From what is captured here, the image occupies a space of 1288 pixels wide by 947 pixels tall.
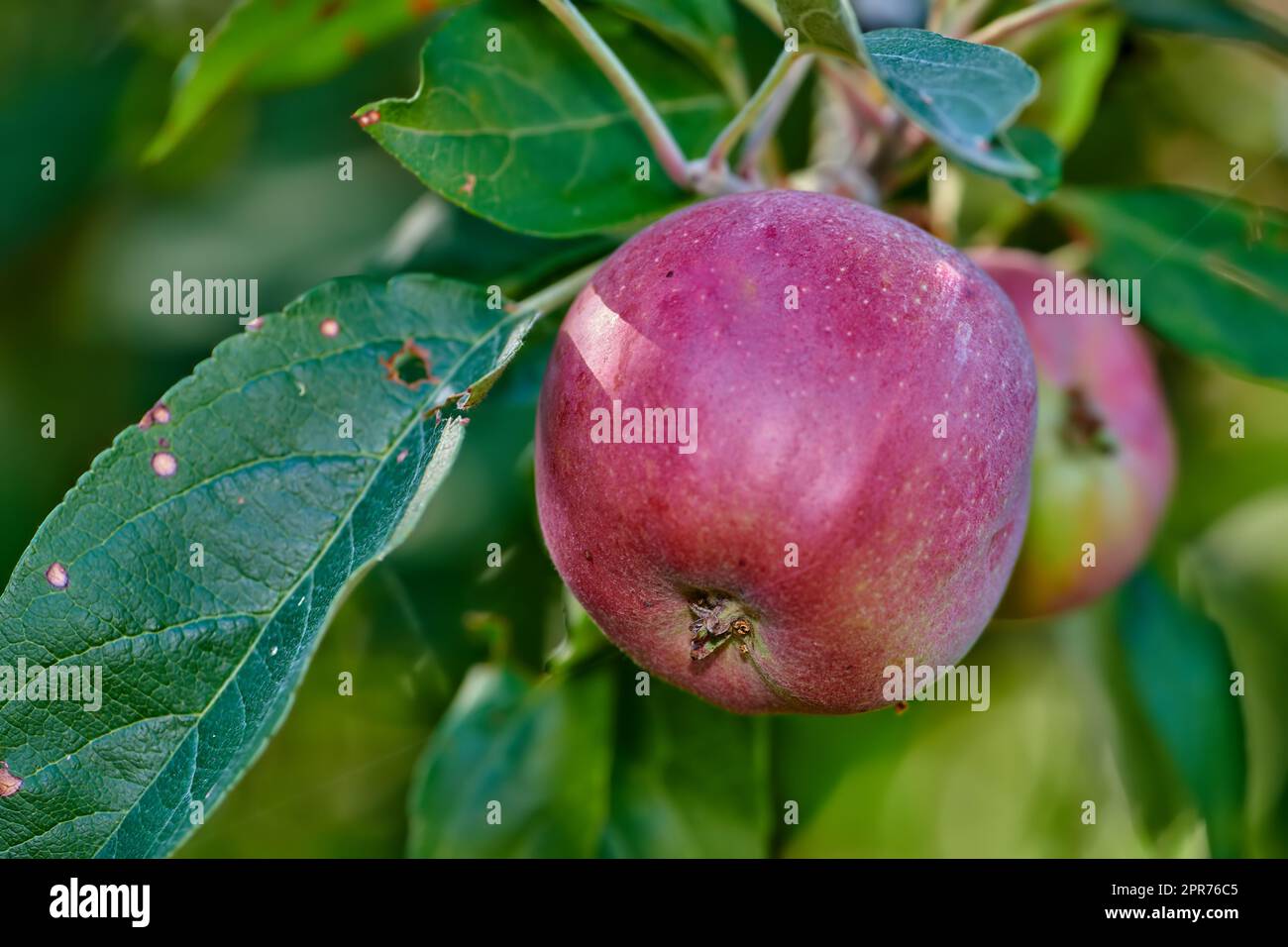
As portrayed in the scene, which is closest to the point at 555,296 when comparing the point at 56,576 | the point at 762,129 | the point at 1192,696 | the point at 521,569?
the point at 762,129

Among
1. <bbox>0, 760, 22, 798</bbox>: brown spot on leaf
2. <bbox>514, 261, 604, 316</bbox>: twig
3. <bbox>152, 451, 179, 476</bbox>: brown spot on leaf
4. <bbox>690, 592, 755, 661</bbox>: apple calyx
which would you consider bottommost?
<bbox>0, 760, 22, 798</bbox>: brown spot on leaf

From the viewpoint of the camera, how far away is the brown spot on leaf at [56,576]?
1014mm

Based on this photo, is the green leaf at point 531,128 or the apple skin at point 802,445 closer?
the apple skin at point 802,445

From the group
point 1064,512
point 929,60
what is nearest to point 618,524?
point 929,60

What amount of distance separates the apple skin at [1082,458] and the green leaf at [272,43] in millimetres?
800

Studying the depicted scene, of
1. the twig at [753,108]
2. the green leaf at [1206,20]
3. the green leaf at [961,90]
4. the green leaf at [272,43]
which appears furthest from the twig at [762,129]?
the green leaf at [1206,20]

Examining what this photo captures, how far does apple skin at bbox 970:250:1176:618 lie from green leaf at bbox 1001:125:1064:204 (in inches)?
6.1

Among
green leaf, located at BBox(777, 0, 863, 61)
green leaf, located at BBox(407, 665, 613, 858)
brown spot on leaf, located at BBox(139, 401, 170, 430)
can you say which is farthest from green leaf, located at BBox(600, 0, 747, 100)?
green leaf, located at BBox(407, 665, 613, 858)

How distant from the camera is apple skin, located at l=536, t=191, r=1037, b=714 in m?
0.88

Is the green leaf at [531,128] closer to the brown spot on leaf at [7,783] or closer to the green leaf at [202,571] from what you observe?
the green leaf at [202,571]

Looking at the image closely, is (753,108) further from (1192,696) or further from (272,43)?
(1192,696)

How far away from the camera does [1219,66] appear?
6.84 ft

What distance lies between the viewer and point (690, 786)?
158 cm

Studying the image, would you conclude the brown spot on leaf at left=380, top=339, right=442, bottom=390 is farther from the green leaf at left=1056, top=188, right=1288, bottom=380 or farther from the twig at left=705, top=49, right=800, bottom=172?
the green leaf at left=1056, top=188, right=1288, bottom=380
